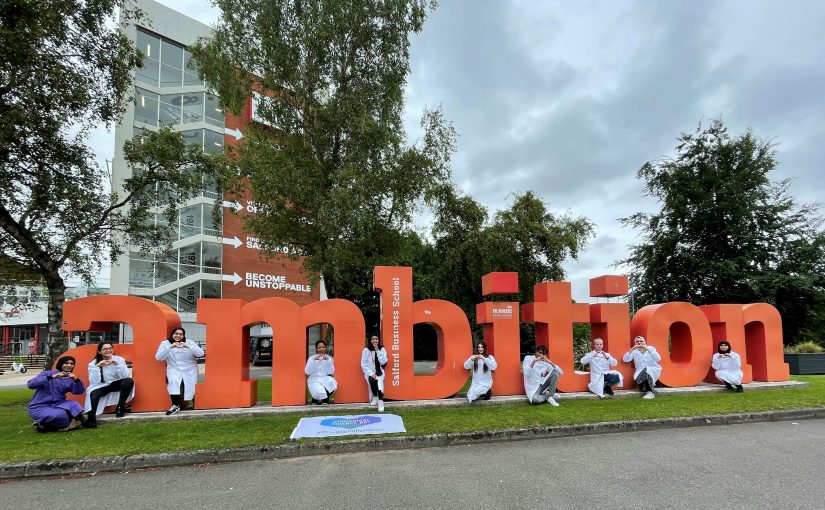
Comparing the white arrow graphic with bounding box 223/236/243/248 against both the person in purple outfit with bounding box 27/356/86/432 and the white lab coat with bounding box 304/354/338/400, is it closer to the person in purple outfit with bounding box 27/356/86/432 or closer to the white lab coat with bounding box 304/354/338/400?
the person in purple outfit with bounding box 27/356/86/432

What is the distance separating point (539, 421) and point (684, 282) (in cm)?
1980

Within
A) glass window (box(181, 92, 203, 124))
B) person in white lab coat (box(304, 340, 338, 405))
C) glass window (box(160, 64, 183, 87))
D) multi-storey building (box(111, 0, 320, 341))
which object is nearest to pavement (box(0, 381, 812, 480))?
person in white lab coat (box(304, 340, 338, 405))

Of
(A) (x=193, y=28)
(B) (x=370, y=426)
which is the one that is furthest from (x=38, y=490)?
(A) (x=193, y=28)

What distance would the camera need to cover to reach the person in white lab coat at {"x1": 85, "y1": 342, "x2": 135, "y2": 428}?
314 inches

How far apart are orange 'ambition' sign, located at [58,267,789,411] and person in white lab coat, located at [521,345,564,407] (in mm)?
551

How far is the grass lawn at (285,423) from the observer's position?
643 cm

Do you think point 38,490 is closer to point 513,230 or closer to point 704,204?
point 513,230

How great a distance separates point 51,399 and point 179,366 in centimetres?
195

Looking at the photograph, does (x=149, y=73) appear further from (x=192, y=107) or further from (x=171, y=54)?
(x=192, y=107)

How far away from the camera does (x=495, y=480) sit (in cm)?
527

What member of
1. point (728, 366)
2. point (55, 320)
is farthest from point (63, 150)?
point (728, 366)

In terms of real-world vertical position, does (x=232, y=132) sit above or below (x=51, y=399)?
above

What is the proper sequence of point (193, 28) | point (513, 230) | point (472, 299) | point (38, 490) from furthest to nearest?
point (193, 28) < point (472, 299) < point (513, 230) < point (38, 490)

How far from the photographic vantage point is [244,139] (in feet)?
46.9
